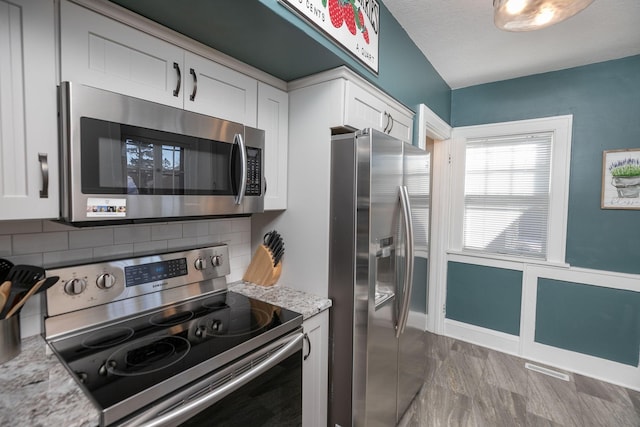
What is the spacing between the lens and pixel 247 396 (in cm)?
114

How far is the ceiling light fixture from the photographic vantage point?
133cm

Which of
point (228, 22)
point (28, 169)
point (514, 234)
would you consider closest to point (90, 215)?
point (28, 169)

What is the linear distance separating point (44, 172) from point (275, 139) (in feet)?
3.44

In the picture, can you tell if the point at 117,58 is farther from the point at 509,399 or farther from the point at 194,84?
the point at 509,399

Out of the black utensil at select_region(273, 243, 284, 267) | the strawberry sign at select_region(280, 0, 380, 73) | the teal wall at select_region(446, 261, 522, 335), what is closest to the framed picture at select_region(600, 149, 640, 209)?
the teal wall at select_region(446, 261, 522, 335)

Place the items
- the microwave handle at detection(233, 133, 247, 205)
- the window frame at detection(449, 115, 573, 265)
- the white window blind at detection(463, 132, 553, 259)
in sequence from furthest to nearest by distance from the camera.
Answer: the white window blind at detection(463, 132, 553, 259), the window frame at detection(449, 115, 573, 265), the microwave handle at detection(233, 133, 247, 205)

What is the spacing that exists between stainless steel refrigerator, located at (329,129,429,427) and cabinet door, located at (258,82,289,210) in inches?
13.2

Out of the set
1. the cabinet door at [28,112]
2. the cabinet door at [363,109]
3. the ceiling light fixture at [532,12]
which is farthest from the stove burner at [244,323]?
the ceiling light fixture at [532,12]

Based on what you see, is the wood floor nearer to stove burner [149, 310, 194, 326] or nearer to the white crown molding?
stove burner [149, 310, 194, 326]

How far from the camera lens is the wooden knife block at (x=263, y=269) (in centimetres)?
183

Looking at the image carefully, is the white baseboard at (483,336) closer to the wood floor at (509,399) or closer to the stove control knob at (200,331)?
the wood floor at (509,399)

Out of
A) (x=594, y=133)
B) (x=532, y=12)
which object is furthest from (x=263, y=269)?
(x=594, y=133)

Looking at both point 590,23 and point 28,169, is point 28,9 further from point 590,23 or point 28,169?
point 590,23

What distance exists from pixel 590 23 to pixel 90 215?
291 centimetres
